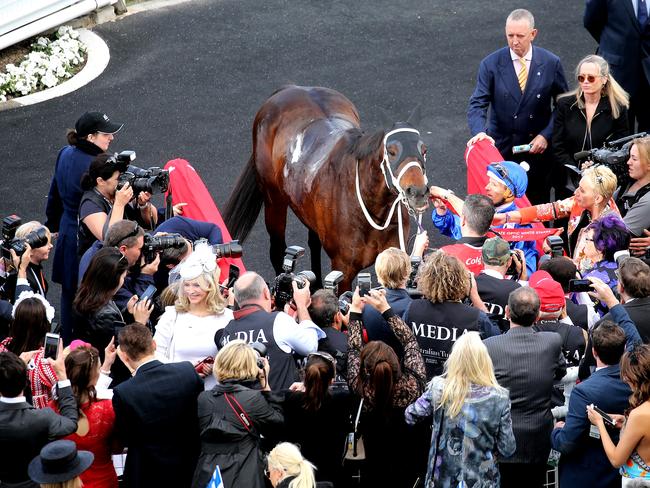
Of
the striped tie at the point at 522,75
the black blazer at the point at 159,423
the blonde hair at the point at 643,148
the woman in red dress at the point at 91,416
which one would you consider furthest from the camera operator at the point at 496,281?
the striped tie at the point at 522,75

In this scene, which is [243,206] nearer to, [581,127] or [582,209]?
[581,127]


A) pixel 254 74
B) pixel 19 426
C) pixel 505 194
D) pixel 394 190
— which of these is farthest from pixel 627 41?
pixel 19 426

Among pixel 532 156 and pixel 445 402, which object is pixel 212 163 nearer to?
pixel 532 156

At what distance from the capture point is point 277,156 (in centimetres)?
933

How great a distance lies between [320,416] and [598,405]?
146 centimetres

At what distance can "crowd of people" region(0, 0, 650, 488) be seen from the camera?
17.7 feet

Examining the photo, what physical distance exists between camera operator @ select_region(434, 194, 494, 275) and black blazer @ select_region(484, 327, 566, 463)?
1408 mm

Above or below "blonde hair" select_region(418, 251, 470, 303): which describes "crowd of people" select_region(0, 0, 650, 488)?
below

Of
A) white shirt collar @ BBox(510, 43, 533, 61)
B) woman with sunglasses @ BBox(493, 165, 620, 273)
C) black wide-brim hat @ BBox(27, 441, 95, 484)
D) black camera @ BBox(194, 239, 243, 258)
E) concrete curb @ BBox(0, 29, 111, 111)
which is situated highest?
white shirt collar @ BBox(510, 43, 533, 61)

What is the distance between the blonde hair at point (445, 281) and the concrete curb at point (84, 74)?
7506mm

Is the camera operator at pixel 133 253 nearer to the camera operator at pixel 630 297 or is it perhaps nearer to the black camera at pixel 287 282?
the black camera at pixel 287 282

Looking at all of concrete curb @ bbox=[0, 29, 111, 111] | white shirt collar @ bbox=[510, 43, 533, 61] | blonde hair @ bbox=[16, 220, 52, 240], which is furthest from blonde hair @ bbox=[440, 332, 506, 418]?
concrete curb @ bbox=[0, 29, 111, 111]

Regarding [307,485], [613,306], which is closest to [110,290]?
[307,485]

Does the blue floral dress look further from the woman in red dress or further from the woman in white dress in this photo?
the woman in red dress
